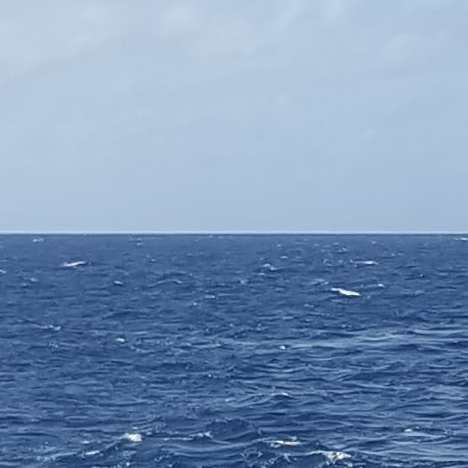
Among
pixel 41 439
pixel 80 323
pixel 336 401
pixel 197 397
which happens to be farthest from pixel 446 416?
pixel 80 323

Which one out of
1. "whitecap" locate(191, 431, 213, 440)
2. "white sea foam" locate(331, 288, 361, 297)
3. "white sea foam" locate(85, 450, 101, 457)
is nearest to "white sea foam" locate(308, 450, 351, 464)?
"whitecap" locate(191, 431, 213, 440)

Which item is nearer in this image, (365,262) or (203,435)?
(203,435)

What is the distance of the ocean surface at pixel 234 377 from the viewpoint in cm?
3688

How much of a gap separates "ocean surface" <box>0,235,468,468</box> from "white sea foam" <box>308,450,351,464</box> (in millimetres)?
65

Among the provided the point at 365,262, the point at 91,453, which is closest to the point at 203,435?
the point at 91,453

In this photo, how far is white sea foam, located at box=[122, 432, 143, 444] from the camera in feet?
124

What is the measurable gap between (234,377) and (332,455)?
Answer: 1410 centimetres

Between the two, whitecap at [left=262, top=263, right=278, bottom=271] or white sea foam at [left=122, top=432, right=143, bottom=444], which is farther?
whitecap at [left=262, top=263, right=278, bottom=271]

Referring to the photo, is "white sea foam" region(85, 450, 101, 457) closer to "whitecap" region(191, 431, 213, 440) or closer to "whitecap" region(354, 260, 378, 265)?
"whitecap" region(191, 431, 213, 440)

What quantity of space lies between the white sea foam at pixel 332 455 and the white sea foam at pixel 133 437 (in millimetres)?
5926

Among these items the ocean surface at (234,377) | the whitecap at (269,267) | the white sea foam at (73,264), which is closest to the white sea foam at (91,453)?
the ocean surface at (234,377)

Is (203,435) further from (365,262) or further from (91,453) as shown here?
(365,262)

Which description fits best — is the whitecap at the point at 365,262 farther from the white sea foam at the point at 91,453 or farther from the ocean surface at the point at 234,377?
the white sea foam at the point at 91,453

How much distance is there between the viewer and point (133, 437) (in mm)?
38062
